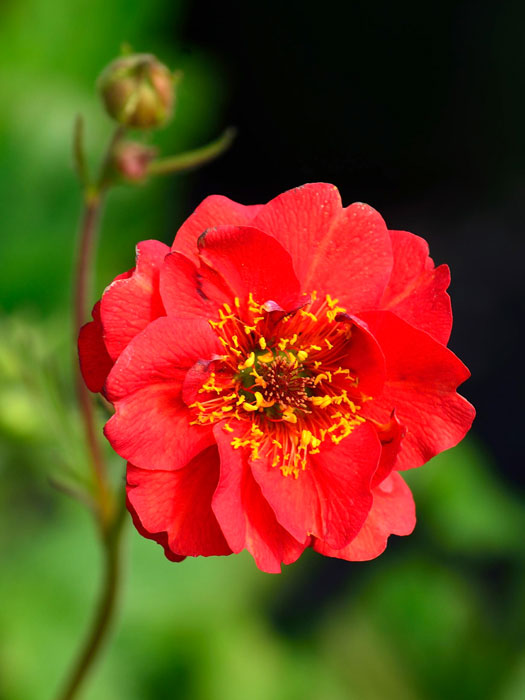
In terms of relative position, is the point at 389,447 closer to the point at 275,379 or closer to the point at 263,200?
the point at 275,379

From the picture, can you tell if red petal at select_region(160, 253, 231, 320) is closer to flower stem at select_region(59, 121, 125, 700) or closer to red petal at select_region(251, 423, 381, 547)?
red petal at select_region(251, 423, 381, 547)

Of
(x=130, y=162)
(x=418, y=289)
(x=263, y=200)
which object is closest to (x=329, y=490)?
(x=418, y=289)

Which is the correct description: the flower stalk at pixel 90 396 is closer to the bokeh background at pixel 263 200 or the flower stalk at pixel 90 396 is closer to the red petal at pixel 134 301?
Answer: the bokeh background at pixel 263 200

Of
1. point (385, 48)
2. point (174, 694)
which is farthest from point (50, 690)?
point (385, 48)

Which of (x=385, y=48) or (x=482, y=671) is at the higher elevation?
(x=385, y=48)

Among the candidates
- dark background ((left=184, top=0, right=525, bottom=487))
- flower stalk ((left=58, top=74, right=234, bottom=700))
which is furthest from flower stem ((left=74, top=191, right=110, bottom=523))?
dark background ((left=184, top=0, right=525, bottom=487))

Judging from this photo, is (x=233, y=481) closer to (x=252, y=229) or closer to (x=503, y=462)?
(x=252, y=229)
